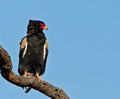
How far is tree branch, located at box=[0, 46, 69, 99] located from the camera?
498cm

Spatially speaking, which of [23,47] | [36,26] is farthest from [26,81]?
[36,26]

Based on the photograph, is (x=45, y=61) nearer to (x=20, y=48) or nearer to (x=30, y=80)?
(x=20, y=48)

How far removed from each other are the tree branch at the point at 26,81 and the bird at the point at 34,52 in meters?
2.13

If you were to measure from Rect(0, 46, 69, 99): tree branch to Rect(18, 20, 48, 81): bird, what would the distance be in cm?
213

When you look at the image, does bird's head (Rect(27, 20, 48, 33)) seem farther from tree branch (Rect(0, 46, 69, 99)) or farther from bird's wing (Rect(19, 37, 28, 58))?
tree branch (Rect(0, 46, 69, 99))

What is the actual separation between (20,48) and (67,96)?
3121 millimetres

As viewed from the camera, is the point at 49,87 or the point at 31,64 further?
the point at 31,64

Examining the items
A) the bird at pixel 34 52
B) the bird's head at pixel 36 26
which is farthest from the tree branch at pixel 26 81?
the bird's head at pixel 36 26

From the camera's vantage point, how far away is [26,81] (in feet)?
19.8

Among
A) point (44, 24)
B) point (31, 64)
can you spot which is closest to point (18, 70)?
point (31, 64)

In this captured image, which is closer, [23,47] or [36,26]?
[23,47]

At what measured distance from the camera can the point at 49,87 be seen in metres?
6.35

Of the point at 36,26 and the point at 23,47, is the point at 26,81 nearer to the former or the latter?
the point at 23,47

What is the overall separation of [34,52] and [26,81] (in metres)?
2.58
